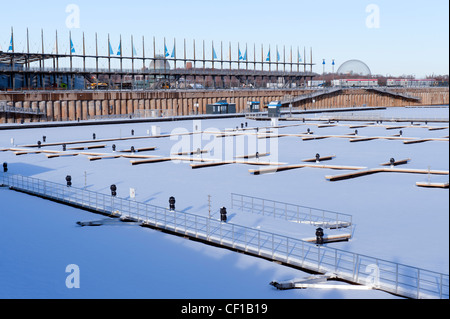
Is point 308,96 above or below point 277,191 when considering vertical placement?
above

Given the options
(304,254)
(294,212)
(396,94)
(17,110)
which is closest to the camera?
(304,254)

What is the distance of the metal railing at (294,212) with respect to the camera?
94.1ft

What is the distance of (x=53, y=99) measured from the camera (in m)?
110

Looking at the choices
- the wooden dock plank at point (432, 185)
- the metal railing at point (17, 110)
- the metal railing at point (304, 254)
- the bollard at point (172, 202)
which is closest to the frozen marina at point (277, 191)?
the wooden dock plank at point (432, 185)

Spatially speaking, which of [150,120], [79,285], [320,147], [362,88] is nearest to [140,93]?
[150,120]

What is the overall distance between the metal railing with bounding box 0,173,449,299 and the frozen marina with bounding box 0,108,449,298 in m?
0.75

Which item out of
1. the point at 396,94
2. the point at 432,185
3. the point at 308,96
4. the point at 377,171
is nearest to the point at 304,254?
the point at 432,185

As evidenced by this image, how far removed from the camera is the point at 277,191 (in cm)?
3850

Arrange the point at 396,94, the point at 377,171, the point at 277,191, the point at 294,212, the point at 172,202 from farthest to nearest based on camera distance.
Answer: the point at 396,94
the point at 377,171
the point at 277,191
the point at 294,212
the point at 172,202

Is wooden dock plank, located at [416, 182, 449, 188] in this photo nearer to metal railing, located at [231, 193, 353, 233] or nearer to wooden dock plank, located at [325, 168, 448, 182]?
wooden dock plank, located at [325, 168, 448, 182]

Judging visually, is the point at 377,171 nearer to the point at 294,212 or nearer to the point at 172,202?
the point at 294,212

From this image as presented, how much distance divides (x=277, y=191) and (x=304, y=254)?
50.1 feet

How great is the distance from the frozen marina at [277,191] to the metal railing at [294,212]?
0.65 metres

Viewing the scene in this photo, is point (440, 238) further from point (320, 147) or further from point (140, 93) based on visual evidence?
point (140, 93)
